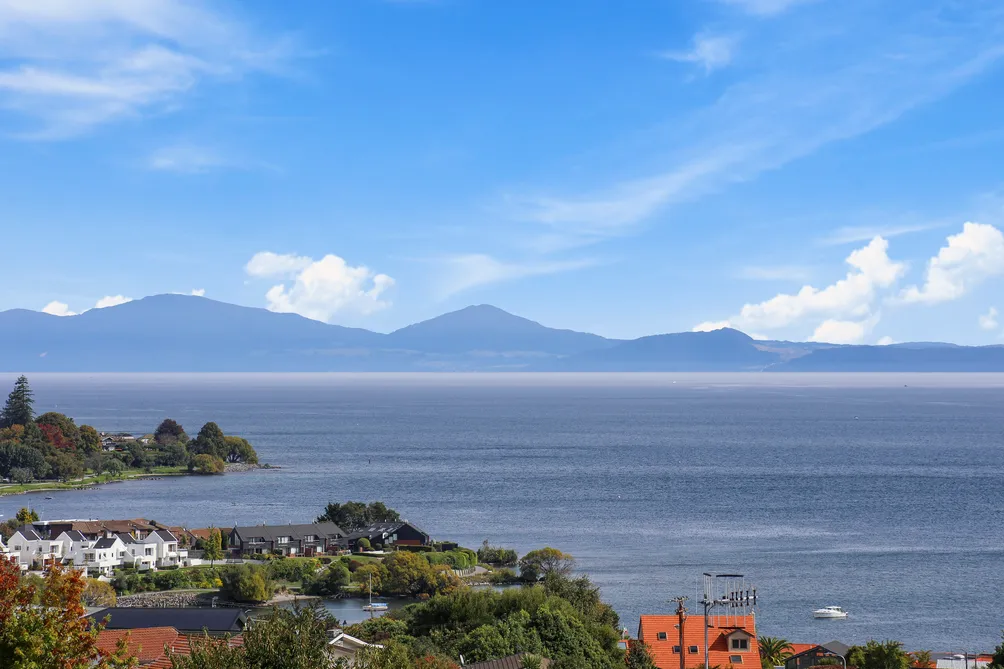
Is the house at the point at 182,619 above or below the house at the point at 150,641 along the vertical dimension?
→ below

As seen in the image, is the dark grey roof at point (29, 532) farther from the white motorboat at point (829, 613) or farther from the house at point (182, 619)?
the white motorboat at point (829, 613)

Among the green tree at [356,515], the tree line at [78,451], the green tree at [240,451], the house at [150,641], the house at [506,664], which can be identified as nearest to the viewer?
the house at [506,664]

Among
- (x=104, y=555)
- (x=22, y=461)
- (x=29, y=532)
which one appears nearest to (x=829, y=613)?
(x=104, y=555)

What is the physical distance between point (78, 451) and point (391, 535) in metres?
52.5

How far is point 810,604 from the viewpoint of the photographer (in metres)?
40.7

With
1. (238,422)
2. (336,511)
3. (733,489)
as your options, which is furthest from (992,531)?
(238,422)

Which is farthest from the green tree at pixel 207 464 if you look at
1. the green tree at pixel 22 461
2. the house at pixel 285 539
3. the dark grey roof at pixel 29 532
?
the dark grey roof at pixel 29 532

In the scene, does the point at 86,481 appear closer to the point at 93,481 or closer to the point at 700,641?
the point at 93,481

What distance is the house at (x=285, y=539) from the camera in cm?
Answer: 5447

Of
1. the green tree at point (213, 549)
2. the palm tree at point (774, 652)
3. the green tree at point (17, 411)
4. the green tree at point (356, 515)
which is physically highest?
the green tree at point (17, 411)

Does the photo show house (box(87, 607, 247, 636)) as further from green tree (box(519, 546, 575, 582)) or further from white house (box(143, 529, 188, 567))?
white house (box(143, 529, 188, 567))

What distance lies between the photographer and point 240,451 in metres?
103

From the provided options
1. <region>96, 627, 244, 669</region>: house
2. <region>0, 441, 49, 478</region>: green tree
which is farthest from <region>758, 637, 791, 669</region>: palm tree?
<region>0, 441, 49, 478</region>: green tree

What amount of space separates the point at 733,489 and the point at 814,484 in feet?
22.2
